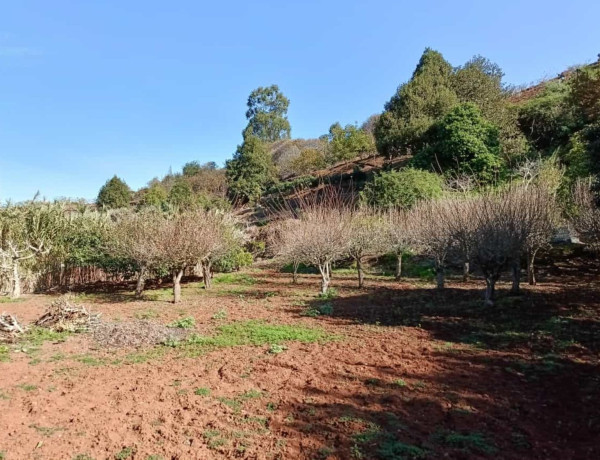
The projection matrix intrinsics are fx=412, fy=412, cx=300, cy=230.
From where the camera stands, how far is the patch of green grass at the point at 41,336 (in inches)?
310

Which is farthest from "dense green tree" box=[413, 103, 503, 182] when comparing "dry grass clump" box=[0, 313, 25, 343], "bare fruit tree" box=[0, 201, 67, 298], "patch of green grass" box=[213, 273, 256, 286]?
"dry grass clump" box=[0, 313, 25, 343]

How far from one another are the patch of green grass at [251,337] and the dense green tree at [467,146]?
56.3 ft

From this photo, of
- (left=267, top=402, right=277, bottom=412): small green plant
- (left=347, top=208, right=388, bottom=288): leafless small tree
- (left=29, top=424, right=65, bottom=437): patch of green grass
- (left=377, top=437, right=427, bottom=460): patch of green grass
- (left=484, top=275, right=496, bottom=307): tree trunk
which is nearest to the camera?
(left=377, top=437, right=427, bottom=460): patch of green grass

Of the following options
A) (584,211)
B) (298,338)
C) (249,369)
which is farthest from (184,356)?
(584,211)

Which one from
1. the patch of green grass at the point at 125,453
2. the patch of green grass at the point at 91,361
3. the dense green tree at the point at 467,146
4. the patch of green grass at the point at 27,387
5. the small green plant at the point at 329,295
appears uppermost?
the dense green tree at the point at 467,146

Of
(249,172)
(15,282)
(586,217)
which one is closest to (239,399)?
(586,217)

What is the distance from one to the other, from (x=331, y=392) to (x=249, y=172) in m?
32.6

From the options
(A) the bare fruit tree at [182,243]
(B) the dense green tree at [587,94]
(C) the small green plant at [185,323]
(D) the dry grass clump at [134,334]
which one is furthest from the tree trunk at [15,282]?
(B) the dense green tree at [587,94]

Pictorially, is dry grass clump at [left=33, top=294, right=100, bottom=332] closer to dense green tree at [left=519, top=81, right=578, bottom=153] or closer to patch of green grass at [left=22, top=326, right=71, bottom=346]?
patch of green grass at [left=22, top=326, right=71, bottom=346]

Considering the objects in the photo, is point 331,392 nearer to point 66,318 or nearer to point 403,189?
point 66,318

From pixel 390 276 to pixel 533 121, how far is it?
19.8 m

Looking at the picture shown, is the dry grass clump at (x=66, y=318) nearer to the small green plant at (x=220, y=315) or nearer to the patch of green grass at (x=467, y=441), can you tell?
the small green plant at (x=220, y=315)

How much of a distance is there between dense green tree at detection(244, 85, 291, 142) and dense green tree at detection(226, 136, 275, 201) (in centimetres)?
2249

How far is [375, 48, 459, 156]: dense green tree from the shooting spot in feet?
96.4
